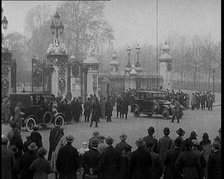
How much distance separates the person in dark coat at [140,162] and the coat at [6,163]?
1.83 meters

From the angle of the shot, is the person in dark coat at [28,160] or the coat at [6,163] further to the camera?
the person in dark coat at [28,160]

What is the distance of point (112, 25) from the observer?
33.6ft

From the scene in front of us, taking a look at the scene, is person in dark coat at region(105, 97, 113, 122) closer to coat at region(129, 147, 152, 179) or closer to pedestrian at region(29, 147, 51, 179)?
coat at region(129, 147, 152, 179)

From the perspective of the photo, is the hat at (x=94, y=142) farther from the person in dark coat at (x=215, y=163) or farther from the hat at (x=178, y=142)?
the person in dark coat at (x=215, y=163)


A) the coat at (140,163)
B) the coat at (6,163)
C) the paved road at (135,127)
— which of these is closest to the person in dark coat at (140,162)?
the coat at (140,163)

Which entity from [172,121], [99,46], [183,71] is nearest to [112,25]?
[99,46]

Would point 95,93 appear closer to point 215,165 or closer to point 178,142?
point 178,142

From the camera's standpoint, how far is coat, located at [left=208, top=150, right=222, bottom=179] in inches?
261

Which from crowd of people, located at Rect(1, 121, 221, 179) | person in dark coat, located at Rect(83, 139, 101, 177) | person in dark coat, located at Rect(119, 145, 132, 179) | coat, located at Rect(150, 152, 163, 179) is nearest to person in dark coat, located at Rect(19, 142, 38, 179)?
crowd of people, located at Rect(1, 121, 221, 179)

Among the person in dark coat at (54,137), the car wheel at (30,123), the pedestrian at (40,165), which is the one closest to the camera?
the pedestrian at (40,165)

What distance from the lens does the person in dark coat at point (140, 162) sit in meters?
6.46

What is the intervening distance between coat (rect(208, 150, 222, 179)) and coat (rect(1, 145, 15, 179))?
3.09 meters

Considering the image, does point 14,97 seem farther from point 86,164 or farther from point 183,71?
point 183,71

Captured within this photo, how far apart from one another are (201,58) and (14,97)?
30.7ft
